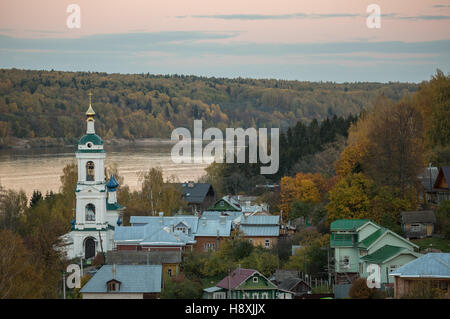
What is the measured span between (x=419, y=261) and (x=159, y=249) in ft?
45.2

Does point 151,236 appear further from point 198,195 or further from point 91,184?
point 198,195

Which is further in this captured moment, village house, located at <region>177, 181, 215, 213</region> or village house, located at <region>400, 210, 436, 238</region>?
village house, located at <region>177, 181, 215, 213</region>

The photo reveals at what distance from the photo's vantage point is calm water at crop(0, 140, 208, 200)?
6575 centimetres

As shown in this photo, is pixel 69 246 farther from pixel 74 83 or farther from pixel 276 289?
pixel 74 83

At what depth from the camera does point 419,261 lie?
2247 cm

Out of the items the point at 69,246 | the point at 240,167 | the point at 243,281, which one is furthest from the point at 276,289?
the point at 240,167

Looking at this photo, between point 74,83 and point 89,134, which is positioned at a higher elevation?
point 74,83

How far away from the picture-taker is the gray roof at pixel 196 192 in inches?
2088

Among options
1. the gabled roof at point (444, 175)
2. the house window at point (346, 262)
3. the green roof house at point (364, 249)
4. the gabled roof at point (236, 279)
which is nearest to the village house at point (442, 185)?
the gabled roof at point (444, 175)

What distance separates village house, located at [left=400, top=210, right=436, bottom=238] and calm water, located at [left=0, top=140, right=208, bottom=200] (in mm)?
32159

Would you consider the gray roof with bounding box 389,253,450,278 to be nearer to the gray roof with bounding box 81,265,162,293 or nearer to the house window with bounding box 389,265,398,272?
the house window with bounding box 389,265,398,272

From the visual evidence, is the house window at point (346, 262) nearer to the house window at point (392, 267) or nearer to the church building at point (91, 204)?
the house window at point (392, 267)

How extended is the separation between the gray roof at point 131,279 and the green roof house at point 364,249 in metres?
6.22

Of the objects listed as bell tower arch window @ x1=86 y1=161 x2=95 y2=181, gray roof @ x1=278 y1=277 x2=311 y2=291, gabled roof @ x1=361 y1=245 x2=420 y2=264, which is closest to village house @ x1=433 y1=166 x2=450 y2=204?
gabled roof @ x1=361 y1=245 x2=420 y2=264
